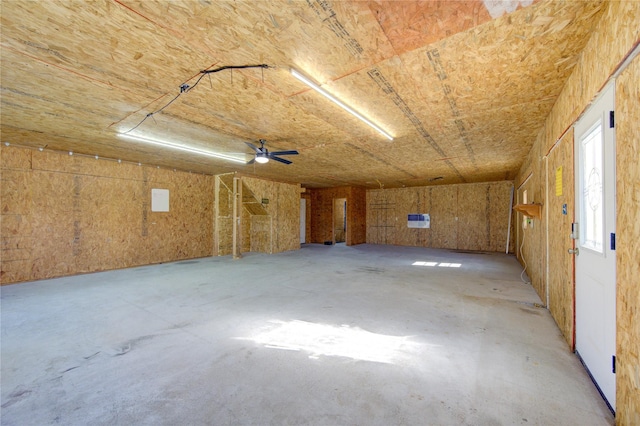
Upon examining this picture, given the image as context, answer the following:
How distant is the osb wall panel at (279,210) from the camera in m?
8.99

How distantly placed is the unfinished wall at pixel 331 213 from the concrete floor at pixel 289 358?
7.22 metres

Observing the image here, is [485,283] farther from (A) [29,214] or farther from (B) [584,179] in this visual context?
(A) [29,214]

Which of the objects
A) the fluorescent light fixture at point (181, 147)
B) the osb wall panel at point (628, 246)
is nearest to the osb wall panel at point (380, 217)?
the fluorescent light fixture at point (181, 147)

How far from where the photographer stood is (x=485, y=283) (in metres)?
5.09

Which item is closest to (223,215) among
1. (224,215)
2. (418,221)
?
(224,215)

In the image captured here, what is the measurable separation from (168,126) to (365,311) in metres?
4.16

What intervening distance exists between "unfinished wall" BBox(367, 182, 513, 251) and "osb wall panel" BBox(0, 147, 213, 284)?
8128 millimetres

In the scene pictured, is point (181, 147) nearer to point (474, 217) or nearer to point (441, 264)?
point (441, 264)

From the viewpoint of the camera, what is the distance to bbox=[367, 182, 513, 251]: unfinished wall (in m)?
10.1

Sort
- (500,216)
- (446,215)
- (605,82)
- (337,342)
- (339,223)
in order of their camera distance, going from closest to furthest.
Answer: (605,82) → (337,342) → (500,216) → (446,215) → (339,223)

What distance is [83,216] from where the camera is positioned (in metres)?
6.14

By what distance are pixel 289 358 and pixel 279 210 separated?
7511 millimetres

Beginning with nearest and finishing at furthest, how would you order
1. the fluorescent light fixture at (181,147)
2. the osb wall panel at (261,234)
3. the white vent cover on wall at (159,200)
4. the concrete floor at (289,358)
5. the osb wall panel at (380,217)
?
the concrete floor at (289,358) → the fluorescent light fixture at (181,147) → the white vent cover on wall at (159,200) → the osb wall panel at (261,234) → the osb wall panel at (380,217)

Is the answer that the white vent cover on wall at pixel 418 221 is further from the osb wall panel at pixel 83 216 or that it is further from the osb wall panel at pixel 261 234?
the osb wall panel at pixel 83 216
